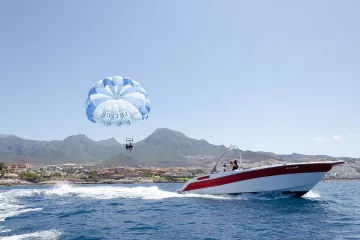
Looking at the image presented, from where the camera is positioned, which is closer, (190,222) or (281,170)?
(190,222)

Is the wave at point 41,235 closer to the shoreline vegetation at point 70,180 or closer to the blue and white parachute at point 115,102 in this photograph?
the blue and white parachute at point 115,102

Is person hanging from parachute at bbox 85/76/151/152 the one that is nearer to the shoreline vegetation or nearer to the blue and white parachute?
the blue and white parachute

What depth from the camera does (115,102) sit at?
94.6 feet

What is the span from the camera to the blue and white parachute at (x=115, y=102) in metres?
28.2

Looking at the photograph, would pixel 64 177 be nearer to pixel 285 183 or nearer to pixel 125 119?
pixel 125 119

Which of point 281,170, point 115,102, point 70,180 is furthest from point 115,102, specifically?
point 70,180

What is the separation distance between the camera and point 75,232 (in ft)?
42.2

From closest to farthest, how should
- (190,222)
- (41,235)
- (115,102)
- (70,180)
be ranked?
(41,235)
(190,222)
(115,102)
(70,180)

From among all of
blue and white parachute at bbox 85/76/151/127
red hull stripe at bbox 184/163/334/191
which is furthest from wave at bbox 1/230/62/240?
blue and white parachute at bbox 85/76/151/127

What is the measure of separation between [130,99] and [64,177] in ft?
331

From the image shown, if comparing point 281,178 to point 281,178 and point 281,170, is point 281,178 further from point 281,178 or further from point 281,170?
point 281,170

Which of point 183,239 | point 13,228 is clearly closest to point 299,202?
point 183,239

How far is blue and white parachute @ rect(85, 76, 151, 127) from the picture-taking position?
2825 centimetres

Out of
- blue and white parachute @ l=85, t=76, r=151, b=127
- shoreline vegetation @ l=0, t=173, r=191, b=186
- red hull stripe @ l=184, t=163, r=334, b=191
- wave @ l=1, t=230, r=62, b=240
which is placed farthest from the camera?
shoreline vegetation @ l=0, t=173, r=191, b=186
